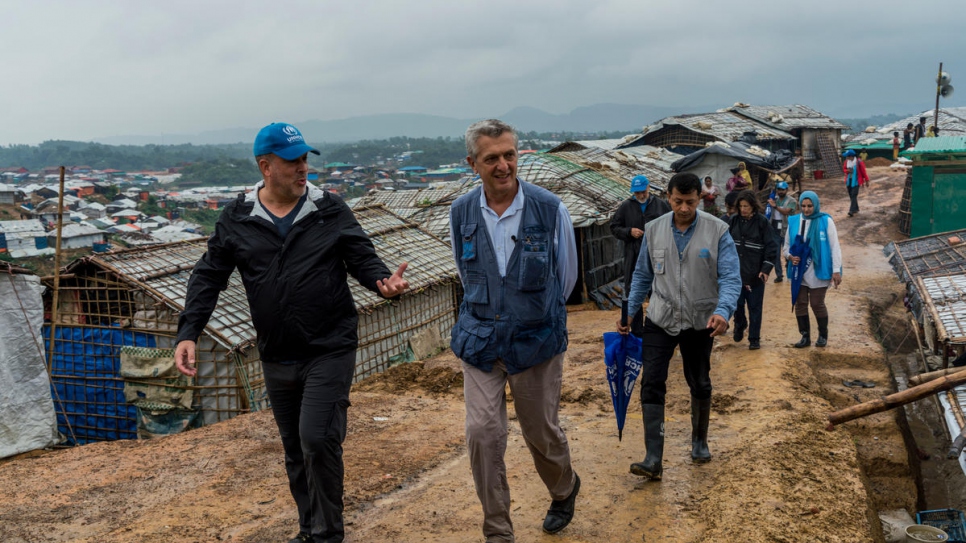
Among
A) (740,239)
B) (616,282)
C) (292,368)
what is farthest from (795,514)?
(616,282)

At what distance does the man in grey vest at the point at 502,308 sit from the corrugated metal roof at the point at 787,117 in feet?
116

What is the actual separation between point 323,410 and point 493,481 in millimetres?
876

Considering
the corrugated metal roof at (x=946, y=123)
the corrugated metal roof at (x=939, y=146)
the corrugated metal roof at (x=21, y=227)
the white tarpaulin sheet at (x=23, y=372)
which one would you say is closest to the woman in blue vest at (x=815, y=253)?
the white tarpaulin sheet at (x=23, y=372)

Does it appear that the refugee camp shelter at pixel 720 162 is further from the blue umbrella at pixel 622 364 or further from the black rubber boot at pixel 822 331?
the blue umbrella at pixel 622 364

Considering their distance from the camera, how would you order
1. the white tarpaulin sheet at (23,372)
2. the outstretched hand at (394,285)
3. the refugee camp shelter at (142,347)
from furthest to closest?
the white tarpaulin sheet at (23,372) → the refugee camp shelter at (142,347) → the outstretched hand at (394,285)

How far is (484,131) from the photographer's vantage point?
3545 millimetres

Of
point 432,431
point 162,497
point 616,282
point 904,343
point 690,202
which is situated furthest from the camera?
point 616,282

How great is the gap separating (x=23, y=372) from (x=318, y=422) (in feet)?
25.4

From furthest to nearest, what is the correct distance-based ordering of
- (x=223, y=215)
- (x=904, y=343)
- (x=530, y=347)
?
(x=904, y=343)
(x=223, y=215)
(x=530, y=347)

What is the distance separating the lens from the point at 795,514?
14.1 feet

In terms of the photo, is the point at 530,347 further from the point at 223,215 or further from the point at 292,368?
the point at 223,215

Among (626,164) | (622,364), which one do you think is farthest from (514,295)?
(626,164)

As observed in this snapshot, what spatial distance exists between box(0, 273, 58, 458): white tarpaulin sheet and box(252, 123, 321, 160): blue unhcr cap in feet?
24.1

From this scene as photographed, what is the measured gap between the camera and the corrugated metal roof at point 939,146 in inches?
619
